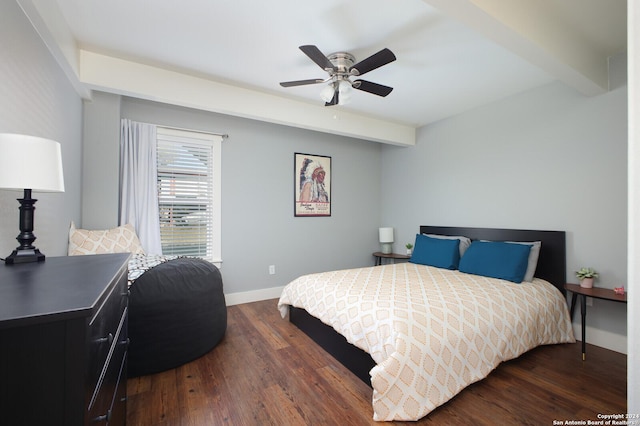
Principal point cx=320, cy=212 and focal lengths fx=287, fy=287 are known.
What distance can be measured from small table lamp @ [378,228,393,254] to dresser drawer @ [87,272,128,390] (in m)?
3.99

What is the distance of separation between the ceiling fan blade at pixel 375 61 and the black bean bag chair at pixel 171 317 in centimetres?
207

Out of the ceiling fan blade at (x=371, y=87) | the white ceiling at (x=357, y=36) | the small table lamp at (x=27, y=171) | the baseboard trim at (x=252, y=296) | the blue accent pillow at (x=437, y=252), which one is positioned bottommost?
the baseboard trim at (x=252, y=296)

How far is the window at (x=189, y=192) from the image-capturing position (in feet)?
10.9

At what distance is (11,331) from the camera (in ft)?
2.06

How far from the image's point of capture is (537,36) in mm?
1874

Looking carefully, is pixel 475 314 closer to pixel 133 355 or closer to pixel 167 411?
pixel 167 411

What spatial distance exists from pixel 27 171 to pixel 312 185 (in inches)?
131

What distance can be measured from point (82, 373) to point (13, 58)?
178 centimetres

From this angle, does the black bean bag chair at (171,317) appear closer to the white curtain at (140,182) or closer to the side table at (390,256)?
the white curtain at (140,182)

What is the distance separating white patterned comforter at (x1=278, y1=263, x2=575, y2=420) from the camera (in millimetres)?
1655

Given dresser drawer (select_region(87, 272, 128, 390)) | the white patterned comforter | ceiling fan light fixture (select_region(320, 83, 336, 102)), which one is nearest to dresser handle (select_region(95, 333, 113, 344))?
dresser drawer (select_region(87, 272, 128, 390))

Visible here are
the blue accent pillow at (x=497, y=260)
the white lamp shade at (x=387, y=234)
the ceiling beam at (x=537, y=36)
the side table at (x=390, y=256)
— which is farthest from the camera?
the white lamp shade at (x=387, y=234)

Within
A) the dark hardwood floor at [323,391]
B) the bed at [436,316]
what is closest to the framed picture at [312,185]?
the bed at [436,316]

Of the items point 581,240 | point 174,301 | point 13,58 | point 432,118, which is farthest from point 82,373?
point 432,118
